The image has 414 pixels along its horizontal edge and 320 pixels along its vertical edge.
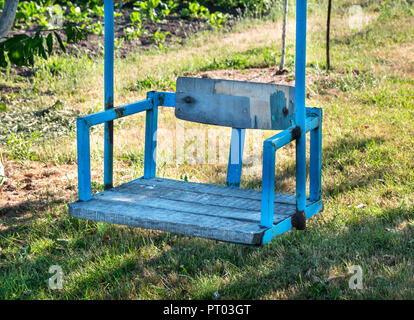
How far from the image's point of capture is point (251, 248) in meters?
3.84

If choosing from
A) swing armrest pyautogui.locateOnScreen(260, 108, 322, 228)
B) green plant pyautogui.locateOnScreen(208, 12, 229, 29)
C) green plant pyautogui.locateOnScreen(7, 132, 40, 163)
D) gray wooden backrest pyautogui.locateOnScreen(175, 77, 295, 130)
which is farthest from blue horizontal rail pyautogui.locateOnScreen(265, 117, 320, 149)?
green plant pyautogui.locateOnScreen(208, 12, 229, 29)

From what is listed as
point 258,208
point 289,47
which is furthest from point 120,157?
point 289,47

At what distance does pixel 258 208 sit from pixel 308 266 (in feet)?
2.01

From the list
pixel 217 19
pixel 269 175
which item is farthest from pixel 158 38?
pixel 269 175

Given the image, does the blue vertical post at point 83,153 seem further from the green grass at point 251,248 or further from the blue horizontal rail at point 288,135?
the blue horizontal rail at point 288,135

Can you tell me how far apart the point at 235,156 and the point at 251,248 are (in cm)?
62

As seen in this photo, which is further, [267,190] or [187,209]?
[187,209]

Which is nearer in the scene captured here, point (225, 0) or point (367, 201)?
point (367, 201)

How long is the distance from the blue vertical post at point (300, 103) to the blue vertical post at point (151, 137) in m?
1.09

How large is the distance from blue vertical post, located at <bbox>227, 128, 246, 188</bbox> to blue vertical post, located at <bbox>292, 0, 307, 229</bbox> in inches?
27.2

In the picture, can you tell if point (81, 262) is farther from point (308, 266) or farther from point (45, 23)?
point (45, 23)

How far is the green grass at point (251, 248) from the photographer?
3.38m

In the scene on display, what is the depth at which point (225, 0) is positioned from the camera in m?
11.6

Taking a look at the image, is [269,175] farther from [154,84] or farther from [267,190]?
[154,84]
